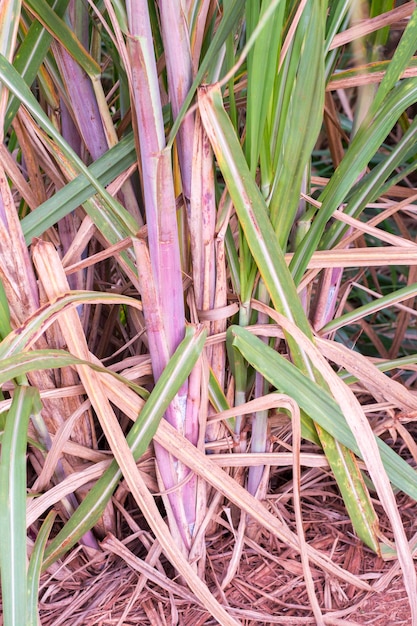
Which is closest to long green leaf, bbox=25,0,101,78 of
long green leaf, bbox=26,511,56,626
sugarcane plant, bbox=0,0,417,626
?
sugarcane plant, bbox=0,0,417,626

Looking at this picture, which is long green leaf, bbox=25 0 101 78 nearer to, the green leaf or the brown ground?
the green leaf

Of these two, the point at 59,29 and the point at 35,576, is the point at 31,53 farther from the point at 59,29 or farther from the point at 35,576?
the point at 35,576

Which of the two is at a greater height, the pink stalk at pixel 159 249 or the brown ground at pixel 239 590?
the pink stalk at pixel 159 249

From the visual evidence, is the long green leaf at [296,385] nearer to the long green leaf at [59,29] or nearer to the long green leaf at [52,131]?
the long green leaf at [52,131]

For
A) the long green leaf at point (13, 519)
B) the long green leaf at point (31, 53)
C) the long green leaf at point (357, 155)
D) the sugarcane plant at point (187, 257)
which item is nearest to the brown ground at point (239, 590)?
the sugarcane plant at point (187, 257)

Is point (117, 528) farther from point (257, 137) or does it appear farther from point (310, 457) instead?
point (257, 137)

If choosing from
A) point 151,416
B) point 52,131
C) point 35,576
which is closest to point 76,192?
point 52,131

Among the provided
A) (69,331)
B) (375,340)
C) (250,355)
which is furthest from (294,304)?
(375,340)

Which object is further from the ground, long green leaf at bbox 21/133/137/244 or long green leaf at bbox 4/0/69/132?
long green leaf at bbox 4/0/69/132

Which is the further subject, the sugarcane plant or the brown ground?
the brown ground
